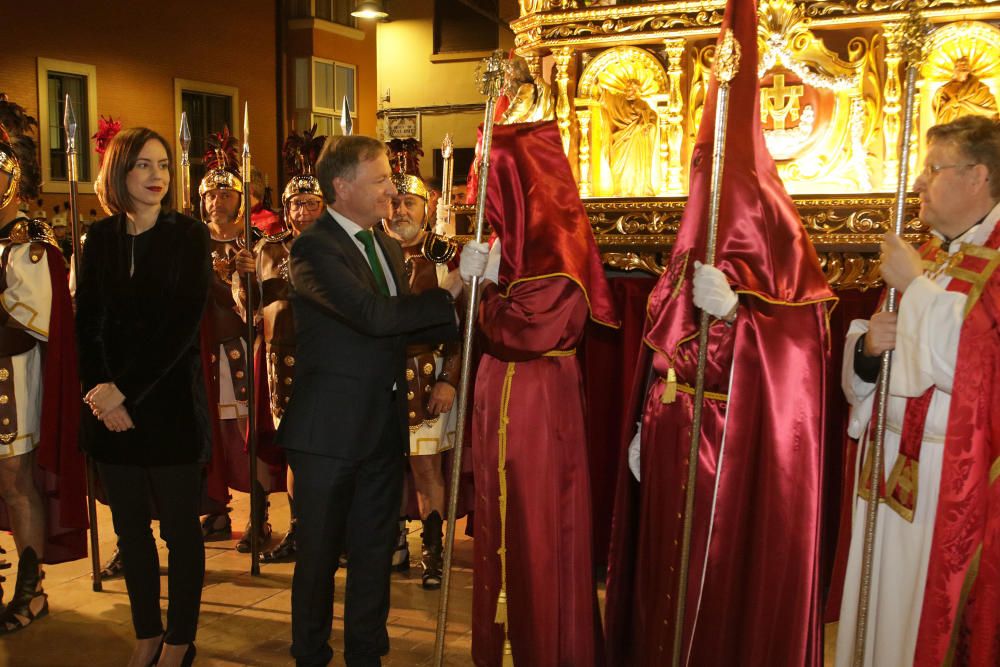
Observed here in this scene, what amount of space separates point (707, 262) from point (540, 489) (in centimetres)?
85

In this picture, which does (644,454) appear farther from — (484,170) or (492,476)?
(484,170)

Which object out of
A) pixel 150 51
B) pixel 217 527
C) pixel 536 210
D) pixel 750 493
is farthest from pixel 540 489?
pixel 150 51

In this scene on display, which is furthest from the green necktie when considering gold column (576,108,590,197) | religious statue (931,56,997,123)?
religious statue (931,56,997,123)

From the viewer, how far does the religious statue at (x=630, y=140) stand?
12.4 ft

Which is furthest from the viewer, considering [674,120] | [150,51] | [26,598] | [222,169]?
[150,51]

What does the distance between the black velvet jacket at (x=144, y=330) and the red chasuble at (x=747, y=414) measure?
1379 millimetres

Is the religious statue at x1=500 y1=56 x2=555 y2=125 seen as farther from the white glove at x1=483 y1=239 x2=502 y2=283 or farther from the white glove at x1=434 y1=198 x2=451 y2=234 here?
the white glove at x1=483 y1=239 x2=502 y2=283

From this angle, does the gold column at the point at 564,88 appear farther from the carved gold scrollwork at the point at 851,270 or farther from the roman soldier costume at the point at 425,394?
the carved gold scrollwork at the point at 851,270

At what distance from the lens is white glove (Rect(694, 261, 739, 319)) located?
8.19 ft

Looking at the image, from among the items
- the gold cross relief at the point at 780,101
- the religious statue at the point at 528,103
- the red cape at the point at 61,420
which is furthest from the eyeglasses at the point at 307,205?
the gold cross relief at the point at 780,101

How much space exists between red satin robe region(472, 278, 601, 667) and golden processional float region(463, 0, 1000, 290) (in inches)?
36.7

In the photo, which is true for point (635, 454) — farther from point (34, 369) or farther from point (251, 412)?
point (34, 369)

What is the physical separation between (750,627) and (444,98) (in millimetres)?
13605

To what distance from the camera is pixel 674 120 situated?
3660 millimetres
